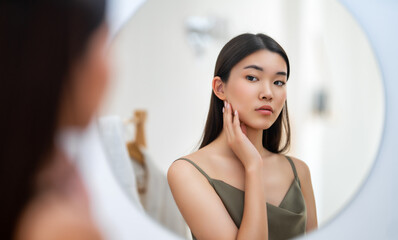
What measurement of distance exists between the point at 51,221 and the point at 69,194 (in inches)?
1.2

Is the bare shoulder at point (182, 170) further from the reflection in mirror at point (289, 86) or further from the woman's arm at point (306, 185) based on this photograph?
the woman's arm at point (306, 185)

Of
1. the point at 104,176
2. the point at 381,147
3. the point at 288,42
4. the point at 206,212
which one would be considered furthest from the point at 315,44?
the point at 104,176

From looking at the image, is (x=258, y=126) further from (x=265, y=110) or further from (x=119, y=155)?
(x=119, y=155)

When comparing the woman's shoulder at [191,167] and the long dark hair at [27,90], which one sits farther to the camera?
the woman's shoulder at [191,167]

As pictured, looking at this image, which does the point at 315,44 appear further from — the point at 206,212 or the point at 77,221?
the point at 77,221

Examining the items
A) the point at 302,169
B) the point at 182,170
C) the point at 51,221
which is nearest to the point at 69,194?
the point at 51,221

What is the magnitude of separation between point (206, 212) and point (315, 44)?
30cm

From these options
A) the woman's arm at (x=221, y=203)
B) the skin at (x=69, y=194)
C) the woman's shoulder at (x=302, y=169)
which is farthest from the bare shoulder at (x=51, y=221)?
the woman's shoulder at (x=302, y=169)

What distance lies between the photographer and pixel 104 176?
0.71 meters

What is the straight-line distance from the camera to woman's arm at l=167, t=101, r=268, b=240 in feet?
1.91

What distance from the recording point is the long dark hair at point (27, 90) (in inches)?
14.7

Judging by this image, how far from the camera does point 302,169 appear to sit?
0.61 m

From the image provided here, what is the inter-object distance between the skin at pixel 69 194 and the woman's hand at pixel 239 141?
0.22 meters

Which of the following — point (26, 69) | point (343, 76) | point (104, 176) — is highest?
point (343, 76)
